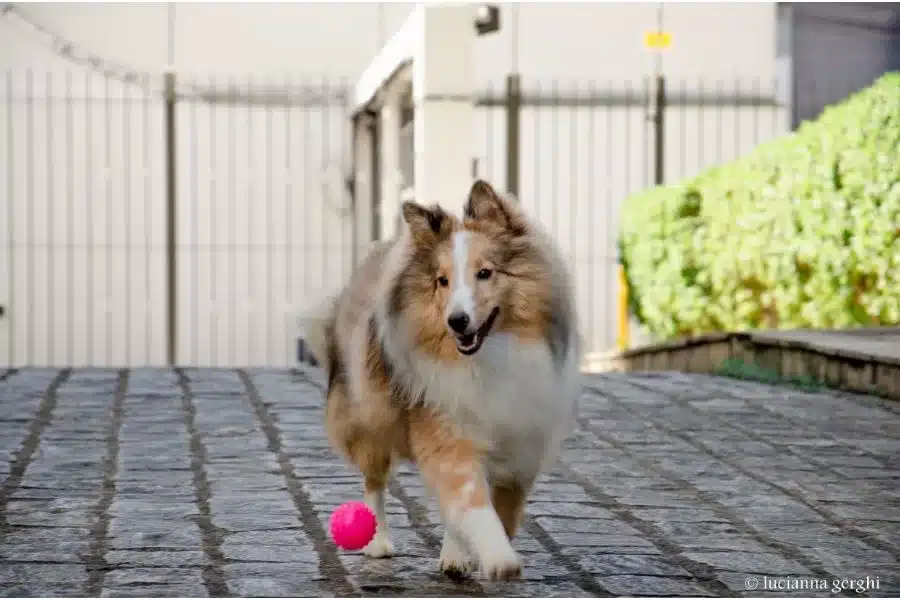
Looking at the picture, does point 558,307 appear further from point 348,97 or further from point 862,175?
point 348,97

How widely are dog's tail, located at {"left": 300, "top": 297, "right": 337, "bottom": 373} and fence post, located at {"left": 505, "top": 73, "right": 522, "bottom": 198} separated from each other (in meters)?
Answer: 7.86

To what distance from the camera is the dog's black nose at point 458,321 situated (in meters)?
4.61

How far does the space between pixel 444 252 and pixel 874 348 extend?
499 centimetres

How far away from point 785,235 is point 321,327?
19.6ft

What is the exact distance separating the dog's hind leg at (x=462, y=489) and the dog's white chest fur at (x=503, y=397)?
0.06 meters

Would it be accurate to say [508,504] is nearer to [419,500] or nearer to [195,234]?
[419,500]

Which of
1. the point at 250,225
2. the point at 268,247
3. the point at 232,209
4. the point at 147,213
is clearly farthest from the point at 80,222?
the point at 268,247

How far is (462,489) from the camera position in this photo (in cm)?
470

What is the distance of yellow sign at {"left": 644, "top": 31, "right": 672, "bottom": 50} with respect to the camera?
1467cm

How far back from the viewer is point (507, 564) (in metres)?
4.49

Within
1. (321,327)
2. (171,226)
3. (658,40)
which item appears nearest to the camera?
(321,327)

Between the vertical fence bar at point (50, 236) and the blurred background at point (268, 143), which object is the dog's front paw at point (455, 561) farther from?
the vertical fence bar at point (50, 236)

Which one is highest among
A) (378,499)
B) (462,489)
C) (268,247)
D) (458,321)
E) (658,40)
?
(658,40)

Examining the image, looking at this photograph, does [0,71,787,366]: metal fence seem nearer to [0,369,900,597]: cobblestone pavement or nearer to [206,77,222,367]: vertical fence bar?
[206,77,222,367]: vertical fence bar
